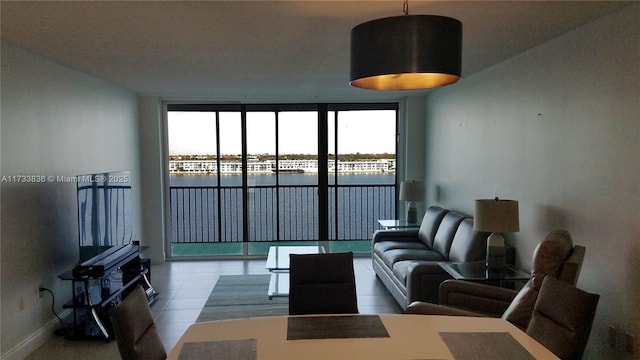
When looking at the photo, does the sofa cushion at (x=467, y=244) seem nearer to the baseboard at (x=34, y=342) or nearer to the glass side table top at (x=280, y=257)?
the glass side table top at (x=280, y=257)

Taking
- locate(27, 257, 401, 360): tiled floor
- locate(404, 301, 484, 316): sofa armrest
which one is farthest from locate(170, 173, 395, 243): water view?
locate(404, 301, 484, 316): sofa armrest

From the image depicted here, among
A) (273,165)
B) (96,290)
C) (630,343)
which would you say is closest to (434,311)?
(630,343)

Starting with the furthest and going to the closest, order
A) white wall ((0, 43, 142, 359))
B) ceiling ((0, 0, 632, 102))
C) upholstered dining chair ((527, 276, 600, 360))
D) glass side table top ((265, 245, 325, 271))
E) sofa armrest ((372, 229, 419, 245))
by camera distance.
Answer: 1. sofa armrest ((372, 229, 419, 245))
2. glass side table top ((265, 245, 325, 271))
3. white wall ((0, 43, 142, 359))
4. ceiling ((0, 0, 632, 102))
5. upholstered dining chair ((527, 276, 600, 360))

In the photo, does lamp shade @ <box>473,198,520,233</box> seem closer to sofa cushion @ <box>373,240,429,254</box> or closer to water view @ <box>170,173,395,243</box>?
sofa cushion @ <box>373,240,429,254</box>

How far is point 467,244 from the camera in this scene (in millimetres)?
4035

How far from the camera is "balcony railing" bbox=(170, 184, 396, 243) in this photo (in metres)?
6.61

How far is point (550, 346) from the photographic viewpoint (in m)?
1.89

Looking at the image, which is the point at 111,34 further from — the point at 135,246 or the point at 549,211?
the point at 549,211

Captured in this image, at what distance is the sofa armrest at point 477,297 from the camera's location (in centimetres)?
292

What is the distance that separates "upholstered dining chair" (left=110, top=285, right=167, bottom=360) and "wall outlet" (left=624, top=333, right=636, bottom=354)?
2.68 m

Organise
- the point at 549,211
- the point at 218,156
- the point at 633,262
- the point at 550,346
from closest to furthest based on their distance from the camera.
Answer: the point at 550,346 < the point at 633,262 < the point at 549,211 < the point at 218,156

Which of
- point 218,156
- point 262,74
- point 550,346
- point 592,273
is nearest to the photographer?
point 550,346

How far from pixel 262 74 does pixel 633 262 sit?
3.56 meters

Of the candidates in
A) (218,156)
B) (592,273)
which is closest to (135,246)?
(218,156)
